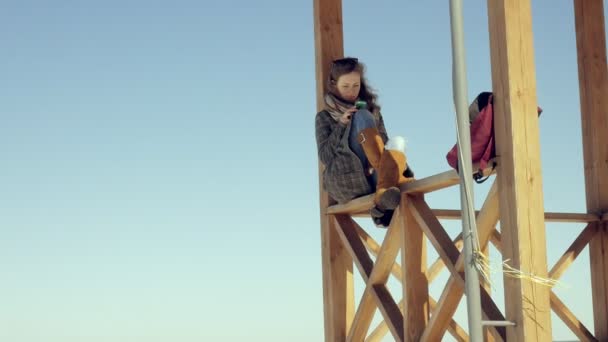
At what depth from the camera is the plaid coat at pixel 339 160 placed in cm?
713

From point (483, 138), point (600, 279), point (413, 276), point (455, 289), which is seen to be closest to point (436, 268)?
point (600, 279)

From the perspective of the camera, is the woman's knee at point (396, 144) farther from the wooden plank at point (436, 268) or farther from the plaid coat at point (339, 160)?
the wooden plank at point (436, 268)

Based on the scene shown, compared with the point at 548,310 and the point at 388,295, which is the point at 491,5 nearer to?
the point at 548,310

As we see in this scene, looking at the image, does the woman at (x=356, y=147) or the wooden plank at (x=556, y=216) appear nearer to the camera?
the woman at (x=356, y=147)

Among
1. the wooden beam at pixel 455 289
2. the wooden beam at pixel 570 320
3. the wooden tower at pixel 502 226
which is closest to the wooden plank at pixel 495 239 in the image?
the wooden tower at pixel 502 226

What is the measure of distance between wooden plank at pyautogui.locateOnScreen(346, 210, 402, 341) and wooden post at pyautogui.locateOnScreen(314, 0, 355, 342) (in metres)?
0.26

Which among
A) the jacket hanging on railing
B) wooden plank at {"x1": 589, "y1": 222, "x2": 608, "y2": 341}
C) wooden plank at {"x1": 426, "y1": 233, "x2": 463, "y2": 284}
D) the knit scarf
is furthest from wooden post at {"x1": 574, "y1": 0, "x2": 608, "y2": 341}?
the jacket hanging on railing

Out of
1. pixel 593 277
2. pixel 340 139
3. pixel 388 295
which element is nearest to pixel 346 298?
pixel 388 295

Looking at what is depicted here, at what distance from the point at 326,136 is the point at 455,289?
178 centimetres

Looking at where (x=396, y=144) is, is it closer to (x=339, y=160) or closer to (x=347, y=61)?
(x=339, y=160)

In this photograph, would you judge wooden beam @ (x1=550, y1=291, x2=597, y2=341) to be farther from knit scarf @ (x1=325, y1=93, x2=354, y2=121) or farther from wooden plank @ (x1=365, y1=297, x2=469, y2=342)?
knit scarf @ (x1=325, y1=93, x2=354, y2=121)

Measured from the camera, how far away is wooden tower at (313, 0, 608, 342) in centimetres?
549

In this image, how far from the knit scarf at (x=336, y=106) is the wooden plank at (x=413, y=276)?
1083mm

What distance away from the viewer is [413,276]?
652 cm
